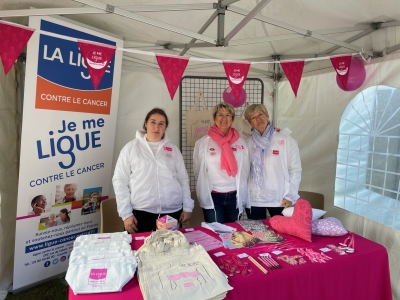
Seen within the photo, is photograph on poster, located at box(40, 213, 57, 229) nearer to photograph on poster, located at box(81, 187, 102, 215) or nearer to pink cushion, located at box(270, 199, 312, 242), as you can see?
photograph on poster, located at box(81, 187, 102, 215)

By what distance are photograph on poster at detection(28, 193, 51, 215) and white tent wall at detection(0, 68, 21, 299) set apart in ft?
0.69

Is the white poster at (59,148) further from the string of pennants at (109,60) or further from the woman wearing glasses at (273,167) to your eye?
the woman wearing glasses at (273,167)

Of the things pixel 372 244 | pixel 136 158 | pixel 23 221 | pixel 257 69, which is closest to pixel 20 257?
pixel 23 221

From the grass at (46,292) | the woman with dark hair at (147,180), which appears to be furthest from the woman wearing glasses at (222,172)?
the grass at (46,292)

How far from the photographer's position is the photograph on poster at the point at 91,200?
267 cm

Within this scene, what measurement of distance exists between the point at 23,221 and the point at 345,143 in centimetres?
281

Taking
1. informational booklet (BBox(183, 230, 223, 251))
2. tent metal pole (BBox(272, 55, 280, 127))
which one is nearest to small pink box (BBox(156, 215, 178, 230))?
informational booklet (BBox(183, 230, 223, 251))

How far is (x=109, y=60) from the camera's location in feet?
6.76

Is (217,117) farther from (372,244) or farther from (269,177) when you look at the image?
(372,244)

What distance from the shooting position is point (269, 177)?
2.36m

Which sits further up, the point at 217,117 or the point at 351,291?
the point at 217,117

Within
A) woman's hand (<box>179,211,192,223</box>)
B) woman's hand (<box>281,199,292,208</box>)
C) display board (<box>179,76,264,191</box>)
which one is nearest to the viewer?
woman's hand (<box>179,211,192,223</box>)

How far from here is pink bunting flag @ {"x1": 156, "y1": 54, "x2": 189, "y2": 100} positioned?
2.15 meters

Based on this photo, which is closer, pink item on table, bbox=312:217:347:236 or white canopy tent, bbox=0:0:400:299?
pink item on table, bbox=312:217:347:236
